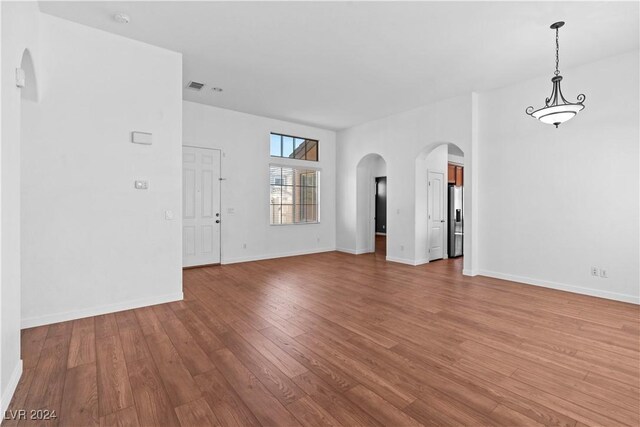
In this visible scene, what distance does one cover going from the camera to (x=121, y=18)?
323 cm

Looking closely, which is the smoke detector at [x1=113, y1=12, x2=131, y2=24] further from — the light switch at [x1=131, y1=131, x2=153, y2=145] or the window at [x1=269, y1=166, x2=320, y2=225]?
the window at [x1=269, y1=166, x2=320, y2=225]

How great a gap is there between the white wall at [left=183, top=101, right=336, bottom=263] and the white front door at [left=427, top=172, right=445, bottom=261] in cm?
299

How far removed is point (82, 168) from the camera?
11.1 ft

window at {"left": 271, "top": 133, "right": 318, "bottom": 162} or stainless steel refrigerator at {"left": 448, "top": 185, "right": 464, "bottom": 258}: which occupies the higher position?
window at {"left": 271, "top": 133, "right": 318, "bottom": 162}

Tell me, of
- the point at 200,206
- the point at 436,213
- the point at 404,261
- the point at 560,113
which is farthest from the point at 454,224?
the point at 200,206

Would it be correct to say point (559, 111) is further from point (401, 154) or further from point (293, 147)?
point (293, 147)

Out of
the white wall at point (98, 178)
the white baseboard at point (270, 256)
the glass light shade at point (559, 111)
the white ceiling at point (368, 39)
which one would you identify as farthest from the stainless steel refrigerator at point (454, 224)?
the white wall at point (98, 178)

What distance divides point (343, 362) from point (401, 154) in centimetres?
515

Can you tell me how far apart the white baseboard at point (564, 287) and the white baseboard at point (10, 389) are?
6.04m

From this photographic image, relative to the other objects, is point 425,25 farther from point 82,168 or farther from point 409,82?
point 82,168

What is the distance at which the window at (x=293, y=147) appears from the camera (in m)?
7.24

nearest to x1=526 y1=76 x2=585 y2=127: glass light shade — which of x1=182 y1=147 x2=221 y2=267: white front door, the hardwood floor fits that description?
the hardwood floor

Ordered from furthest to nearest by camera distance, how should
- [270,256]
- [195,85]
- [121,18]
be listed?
[270,256] < [195,85] < [121,18]

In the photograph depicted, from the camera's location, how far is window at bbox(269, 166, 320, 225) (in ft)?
23.7
